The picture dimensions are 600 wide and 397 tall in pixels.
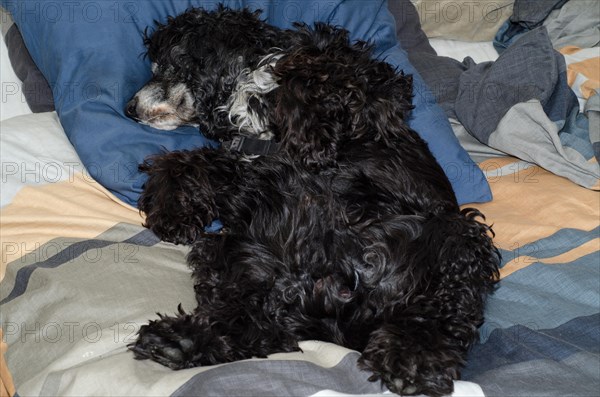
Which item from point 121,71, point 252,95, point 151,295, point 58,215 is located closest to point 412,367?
point 151,295

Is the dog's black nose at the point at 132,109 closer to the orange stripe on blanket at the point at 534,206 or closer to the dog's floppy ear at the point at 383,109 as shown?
the dog's floppy ear at the point at 383,109

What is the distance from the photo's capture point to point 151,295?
2.31 metres

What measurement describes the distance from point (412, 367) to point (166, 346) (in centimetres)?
75

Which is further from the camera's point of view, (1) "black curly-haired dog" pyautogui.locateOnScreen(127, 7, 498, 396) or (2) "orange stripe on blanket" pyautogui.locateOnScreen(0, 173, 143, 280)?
(2) "orange stripe on blanket" pyautogui.locateOnScreen(0, 173, 143, 280)

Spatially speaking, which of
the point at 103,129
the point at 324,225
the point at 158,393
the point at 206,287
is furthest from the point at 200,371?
the point at 103,129

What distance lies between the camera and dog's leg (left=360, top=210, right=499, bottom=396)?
1.97 m

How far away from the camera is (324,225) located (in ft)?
7.91

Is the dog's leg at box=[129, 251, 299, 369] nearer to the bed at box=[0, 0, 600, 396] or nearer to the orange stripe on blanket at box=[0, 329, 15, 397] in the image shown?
the bed at box=[0, 0, 600, 396]

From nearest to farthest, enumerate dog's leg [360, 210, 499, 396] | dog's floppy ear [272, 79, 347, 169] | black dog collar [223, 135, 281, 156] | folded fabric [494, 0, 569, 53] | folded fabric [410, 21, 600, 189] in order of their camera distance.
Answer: dog's leg [360, 210, 499, 396] → dog's floppy ear [272, 79, 347, 169] → black dog collar [223, 135, 281, 156] → folded fabric [410, 21, 600, 189] → folded fabric [494, 0, 569, 53]

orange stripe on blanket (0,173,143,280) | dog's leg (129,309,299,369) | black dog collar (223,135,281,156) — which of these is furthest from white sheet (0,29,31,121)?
dog's leg (129,309,299,369)

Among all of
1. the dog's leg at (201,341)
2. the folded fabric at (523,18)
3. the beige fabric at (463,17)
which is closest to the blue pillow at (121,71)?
the dog's leg at (201,341)

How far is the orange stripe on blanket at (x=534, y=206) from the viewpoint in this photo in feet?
9.05

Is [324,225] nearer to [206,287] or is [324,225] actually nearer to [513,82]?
[206,287]

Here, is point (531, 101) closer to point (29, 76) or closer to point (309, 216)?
point (309, 216)
